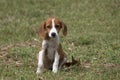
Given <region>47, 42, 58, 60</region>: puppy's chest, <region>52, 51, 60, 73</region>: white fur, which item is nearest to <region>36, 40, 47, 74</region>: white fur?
<region>47, 42, 58, 60</region>: puppy's chest

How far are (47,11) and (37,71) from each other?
427 inches

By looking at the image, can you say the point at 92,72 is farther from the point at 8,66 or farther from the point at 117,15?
the point at 117,15

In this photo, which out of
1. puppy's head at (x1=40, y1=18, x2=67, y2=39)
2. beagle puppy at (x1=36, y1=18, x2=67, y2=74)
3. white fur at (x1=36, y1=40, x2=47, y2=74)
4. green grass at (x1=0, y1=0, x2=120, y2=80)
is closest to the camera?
puppy's head at (x1=40, y1=18, x2=67, y2=39)

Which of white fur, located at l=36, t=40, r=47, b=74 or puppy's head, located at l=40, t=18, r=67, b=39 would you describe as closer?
puppy's head, located at l=40, t=18, r=67, b=39

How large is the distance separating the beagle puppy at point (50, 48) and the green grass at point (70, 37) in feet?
0.67

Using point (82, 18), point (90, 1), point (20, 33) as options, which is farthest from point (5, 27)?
point (90, 1)

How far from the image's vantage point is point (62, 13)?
18422 millimetres

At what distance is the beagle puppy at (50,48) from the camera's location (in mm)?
8242

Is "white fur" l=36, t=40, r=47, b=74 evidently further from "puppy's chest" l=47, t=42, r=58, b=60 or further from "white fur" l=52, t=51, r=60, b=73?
"white fur" l=52, t=51, r=60, b=73

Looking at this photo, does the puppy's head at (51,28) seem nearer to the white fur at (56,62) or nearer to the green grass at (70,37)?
the white fur at (56,62)

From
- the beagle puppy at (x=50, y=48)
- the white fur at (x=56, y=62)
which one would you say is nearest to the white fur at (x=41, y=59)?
the beagle puppy at (x=50, y=48)

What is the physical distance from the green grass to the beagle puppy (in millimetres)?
205

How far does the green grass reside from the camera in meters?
8.52

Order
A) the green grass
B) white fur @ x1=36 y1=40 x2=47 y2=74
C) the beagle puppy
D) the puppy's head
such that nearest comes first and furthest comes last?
the puppy's head, the beagle puppy, white fur @ x1=36 y1=40 x2=47 y2=74, the green grass
